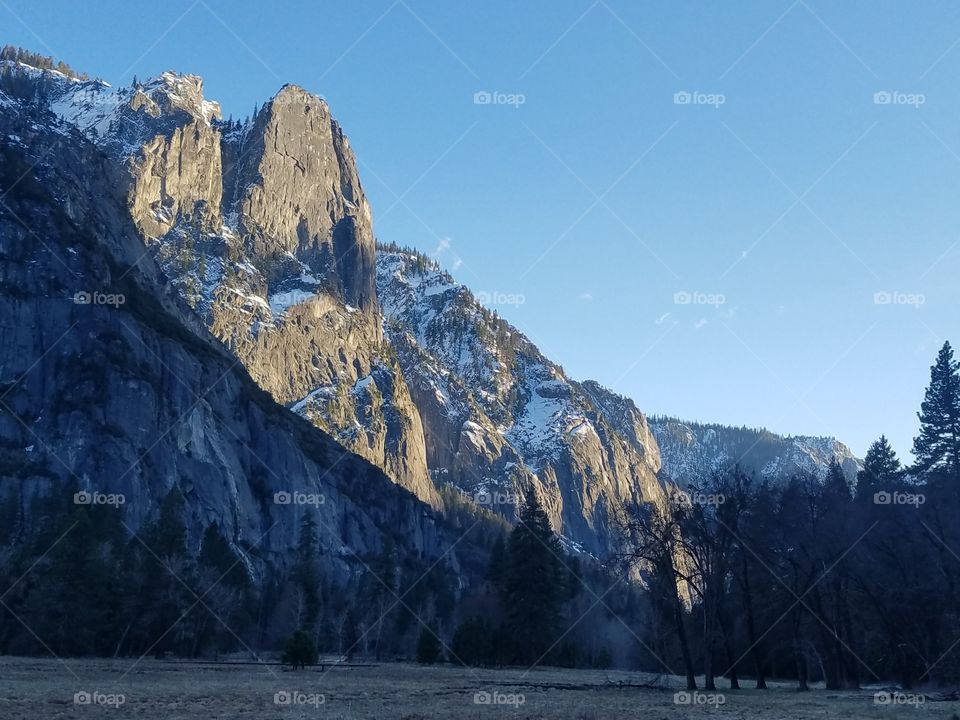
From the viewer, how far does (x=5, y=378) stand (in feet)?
413

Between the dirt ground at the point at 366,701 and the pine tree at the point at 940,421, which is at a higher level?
the pine tree at the point at 940,421

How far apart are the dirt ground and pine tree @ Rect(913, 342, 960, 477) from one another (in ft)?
143

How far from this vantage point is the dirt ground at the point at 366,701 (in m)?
26.0

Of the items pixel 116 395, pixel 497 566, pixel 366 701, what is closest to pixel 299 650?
pixel 366 701

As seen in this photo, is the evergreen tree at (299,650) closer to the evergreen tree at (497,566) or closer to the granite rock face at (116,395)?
the evergreen tree at (497,566)

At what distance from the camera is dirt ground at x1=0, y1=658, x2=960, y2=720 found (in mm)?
26047

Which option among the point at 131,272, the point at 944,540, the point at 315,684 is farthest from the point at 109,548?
the point at 131,272

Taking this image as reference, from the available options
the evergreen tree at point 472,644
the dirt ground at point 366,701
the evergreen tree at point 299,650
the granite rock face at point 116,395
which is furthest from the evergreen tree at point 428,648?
the granite rock face at point 116,395

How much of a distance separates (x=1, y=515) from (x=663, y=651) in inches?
2699

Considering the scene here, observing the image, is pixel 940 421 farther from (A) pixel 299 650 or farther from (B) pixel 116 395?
(B) pixel 116 395

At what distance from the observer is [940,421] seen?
7769 centimetres

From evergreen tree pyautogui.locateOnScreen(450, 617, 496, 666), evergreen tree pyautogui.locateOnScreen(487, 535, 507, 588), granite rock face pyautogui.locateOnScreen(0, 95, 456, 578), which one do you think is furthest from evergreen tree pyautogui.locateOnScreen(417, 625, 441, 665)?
granite rock face pyautogui.locateOnScreen(0, 95, 456, 578)

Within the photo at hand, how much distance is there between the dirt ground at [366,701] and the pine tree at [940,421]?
43589 millimetres

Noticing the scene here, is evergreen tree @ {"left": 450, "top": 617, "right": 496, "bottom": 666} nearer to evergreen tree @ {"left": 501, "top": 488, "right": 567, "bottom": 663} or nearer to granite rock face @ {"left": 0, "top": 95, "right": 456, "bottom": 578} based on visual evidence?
evergreen tree @ {"left": 501, "top": 488, "right": 567, "bottom": 663}
